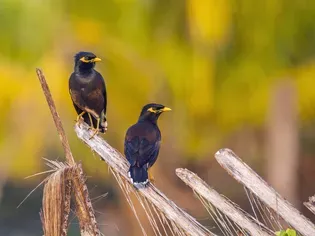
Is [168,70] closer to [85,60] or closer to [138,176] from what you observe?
[85,60]

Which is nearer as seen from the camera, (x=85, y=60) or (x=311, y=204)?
(x=311, y=204)

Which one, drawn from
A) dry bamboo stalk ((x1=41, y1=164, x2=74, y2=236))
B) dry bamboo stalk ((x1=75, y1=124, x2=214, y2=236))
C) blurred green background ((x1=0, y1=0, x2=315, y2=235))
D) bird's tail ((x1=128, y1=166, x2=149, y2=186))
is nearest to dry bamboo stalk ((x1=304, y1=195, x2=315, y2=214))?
dry bamboo stalk ((x1=75, y1=124, x2=214, y2=236))

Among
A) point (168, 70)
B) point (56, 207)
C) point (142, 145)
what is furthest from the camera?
point (168, 70)

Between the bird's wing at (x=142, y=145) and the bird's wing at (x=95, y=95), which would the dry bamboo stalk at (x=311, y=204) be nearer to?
the bird's wing at (x=142, y=145)

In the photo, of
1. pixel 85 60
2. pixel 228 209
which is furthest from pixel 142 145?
pixel 228 209

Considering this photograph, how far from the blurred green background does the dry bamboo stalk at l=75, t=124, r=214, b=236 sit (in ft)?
23.6

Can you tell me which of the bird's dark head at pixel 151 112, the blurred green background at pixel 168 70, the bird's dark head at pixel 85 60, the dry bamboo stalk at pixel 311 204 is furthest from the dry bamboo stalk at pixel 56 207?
the blurred green background at pixel 168 70

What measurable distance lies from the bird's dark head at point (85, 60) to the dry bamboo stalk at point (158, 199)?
48.5 inches

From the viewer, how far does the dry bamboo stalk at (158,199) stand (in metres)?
1.59

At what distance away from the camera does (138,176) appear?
75.0 inches

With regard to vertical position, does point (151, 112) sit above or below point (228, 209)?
below

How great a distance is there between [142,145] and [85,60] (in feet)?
1.94

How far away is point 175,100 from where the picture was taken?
10.4 m

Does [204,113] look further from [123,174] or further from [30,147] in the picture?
[123,174]
